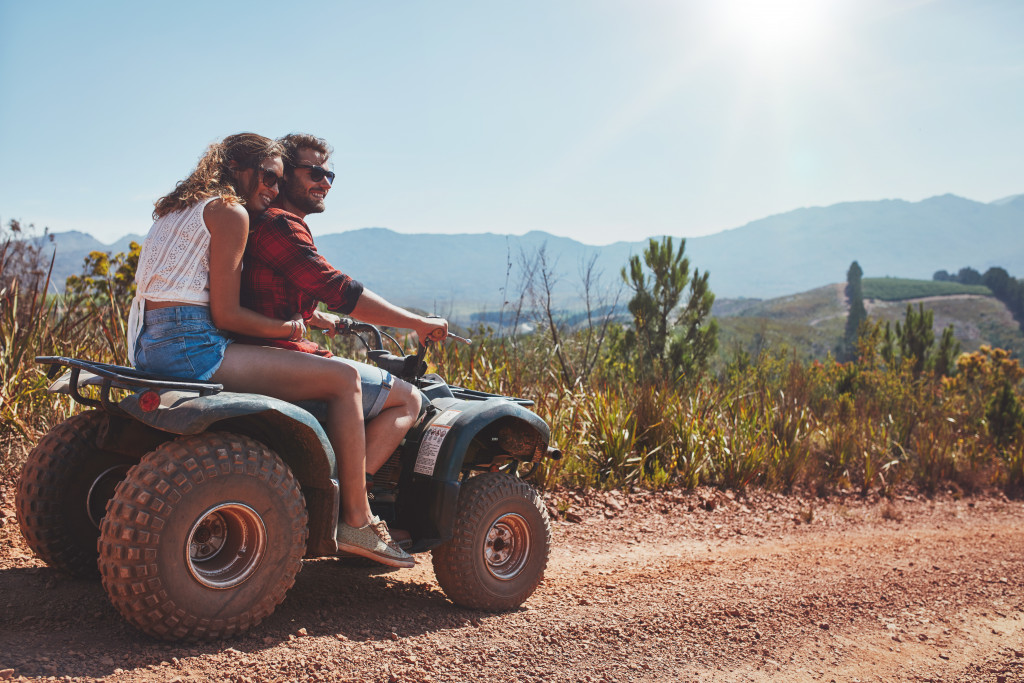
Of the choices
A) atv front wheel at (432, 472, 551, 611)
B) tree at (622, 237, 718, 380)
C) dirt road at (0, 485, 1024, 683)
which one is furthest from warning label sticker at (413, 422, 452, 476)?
tree at (622, 237, 718, 380)

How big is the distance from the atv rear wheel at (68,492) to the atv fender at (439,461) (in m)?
1.33

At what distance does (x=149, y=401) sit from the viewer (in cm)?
282

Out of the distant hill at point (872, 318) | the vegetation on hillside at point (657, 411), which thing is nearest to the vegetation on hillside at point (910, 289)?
the distant hill at point (872, 318)

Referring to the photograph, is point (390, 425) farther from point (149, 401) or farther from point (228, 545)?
point (149, 401)

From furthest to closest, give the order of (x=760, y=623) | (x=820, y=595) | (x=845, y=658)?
(x=820, y=595) → (x=760, y=623) → (x=845, y=658)

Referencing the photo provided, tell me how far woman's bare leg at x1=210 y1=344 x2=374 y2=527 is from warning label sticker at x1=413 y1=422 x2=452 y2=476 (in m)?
0.41

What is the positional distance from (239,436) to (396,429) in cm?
76

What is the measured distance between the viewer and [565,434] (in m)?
7.56

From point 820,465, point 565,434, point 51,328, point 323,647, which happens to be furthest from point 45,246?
point 820,465

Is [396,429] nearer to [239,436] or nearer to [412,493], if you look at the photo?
[412,493]

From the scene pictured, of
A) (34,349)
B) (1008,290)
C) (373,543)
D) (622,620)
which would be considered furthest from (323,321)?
(1008,290)

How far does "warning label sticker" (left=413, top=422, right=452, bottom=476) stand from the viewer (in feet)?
Answer: 12.2

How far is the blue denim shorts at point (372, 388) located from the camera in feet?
11.3

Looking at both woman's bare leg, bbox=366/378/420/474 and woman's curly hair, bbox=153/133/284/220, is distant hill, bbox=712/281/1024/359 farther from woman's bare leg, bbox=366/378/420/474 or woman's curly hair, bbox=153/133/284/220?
woman's curly hair, bbox=153/133/284/220
